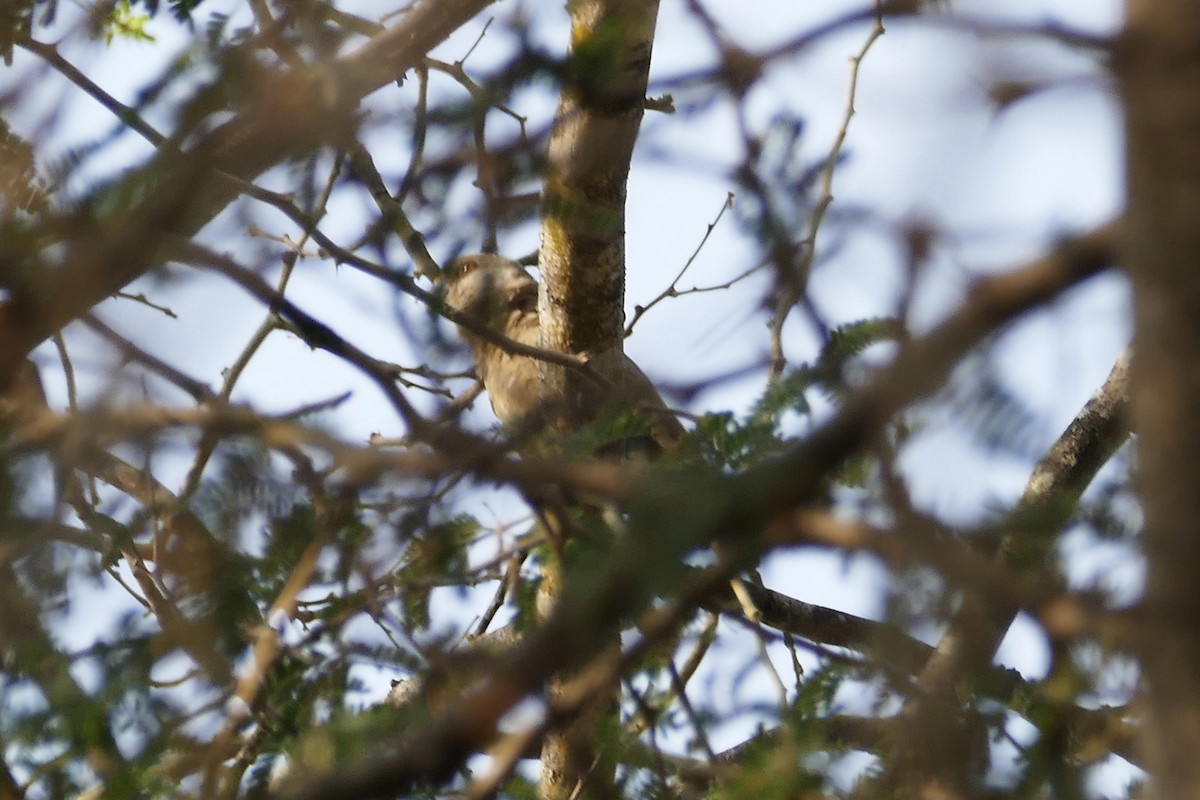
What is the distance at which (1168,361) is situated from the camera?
0.88 meters

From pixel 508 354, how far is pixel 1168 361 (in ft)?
8.91

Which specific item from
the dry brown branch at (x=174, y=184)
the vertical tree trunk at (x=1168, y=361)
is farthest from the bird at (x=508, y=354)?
the vertical tree trunk at (x=1168, y=361)

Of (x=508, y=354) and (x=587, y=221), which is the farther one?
(x=508, y=354)

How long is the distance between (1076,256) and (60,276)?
1.00 metres

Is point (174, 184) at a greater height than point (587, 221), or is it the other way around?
point (587, 221)

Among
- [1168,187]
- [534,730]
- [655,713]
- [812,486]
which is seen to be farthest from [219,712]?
[1168,187]

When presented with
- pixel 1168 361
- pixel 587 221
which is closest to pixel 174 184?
pixel 587 221

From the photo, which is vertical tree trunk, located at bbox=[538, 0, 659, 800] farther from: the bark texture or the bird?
the bird

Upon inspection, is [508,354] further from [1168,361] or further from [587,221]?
[1168,361]

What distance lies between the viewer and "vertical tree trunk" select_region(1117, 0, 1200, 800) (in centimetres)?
86

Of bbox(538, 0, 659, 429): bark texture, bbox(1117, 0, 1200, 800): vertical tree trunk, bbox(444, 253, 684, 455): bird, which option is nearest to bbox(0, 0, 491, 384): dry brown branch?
bbox(538, 0, 659, 429): bark texture

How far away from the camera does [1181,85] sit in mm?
885

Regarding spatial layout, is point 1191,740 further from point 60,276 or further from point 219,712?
point 219,712

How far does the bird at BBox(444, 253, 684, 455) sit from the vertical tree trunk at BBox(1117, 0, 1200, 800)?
2116 mm
